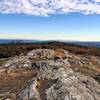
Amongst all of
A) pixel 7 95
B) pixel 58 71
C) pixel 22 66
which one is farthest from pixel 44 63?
pixel 7 95

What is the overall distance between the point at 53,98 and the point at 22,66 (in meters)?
11.9

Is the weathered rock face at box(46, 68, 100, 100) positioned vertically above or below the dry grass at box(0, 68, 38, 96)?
above

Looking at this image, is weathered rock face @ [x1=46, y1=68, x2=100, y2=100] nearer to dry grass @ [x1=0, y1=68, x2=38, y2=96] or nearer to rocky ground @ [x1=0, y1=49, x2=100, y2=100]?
rocky ground @ [x1=0, y1=49, x2=100, y2=100]

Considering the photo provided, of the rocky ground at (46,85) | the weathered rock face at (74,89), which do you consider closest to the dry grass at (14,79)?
the rocky ground at (46,85)

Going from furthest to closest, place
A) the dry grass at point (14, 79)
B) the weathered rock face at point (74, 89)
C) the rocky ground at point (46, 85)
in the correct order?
the dry grass at point (14, 79) → the rocky ground at point (46, 85) → the weathered rock face at point (74, 89)

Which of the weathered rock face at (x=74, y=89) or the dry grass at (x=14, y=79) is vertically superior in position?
the weathered rock face at (x=74, y=89)

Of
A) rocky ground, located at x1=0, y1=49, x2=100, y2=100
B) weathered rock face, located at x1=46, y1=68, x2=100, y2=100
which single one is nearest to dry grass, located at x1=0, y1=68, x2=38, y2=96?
rocky ground, located at x1=0, y1=49, x2=100, y2=100

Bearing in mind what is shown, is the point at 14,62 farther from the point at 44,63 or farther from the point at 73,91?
the point at 73,91

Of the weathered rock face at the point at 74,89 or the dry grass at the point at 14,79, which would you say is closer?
the weathered rock face at the point at 74,89

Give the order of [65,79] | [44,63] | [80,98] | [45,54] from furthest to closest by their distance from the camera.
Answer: [45,54]
[44,63]
[65,79]
[80,98]

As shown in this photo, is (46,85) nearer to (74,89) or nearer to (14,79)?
(74,89)

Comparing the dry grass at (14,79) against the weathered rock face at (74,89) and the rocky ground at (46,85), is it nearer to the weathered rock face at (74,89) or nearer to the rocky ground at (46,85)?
the rocky ground at (46,85)

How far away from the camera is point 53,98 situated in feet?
56.0

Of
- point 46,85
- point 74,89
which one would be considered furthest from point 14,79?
point 74,89
